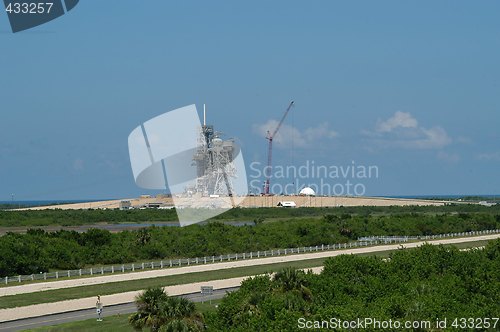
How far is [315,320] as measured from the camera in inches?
975

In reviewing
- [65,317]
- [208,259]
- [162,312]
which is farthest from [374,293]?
[208,259]

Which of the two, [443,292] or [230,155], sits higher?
[230,155]

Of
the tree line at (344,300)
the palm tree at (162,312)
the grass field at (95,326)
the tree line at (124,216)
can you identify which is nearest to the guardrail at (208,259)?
the grass field at (95,326)

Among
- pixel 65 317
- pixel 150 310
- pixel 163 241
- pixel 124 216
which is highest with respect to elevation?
pixel 124 216

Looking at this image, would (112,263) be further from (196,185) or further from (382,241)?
(196,185)

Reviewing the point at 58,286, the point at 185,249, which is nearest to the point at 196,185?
the point at 185,249

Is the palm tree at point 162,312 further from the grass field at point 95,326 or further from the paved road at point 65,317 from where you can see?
the paved road at point 65,317

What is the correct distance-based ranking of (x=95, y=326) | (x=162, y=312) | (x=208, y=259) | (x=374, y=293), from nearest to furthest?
(x=162, y=312) < (x=374, y=293) < (x=95, y=326) < (x=208, y=259)

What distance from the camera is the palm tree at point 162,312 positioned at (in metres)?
28.9

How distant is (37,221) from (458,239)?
70.9 metres

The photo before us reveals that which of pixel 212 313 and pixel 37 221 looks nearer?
pixel 212 313

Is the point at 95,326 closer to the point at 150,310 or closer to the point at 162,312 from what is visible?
the point at 150,310

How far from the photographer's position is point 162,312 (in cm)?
2945

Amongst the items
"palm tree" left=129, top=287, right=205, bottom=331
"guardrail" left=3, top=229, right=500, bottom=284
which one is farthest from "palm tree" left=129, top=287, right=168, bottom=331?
"guardrail" left=3, top=229, right=500, bottom=284
